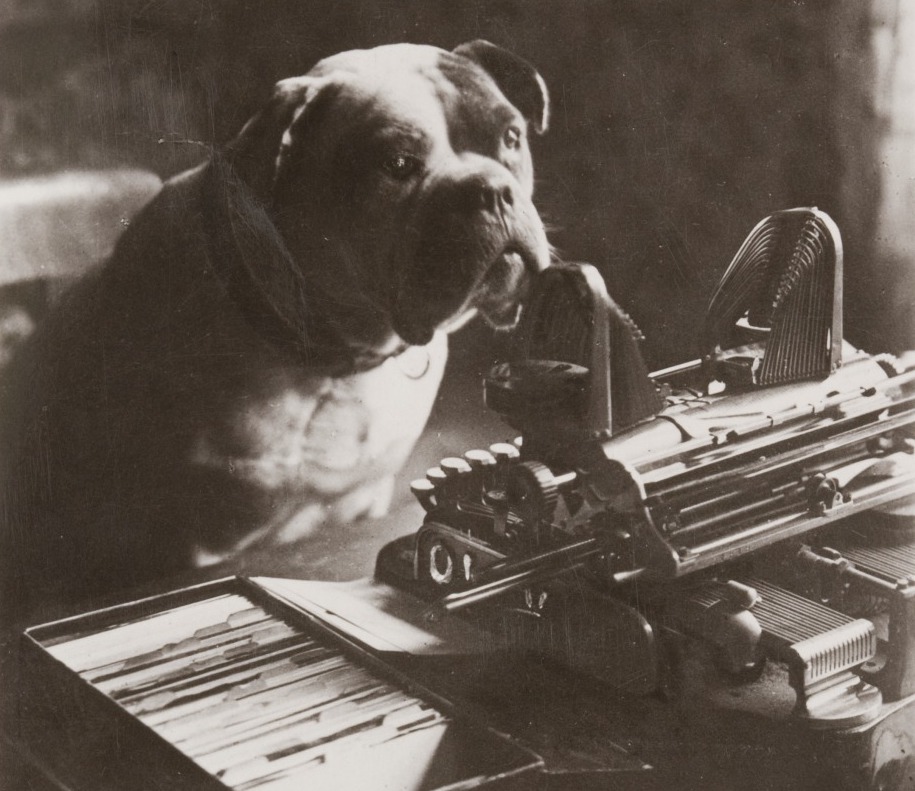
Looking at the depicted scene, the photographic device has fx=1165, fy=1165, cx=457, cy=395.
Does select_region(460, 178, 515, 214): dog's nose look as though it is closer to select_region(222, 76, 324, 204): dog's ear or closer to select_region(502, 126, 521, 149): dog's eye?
select_region(502, 126, 521, 149): dog's eye

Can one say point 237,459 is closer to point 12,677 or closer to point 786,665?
point 12,677

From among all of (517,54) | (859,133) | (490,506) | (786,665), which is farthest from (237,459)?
(859,133)

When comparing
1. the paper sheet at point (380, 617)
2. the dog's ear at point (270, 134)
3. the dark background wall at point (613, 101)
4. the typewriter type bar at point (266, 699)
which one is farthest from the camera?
the paper sheet at point (380, 617)

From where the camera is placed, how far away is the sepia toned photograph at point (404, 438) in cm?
216

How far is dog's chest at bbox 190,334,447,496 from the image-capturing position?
2441 mm

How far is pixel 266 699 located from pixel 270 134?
1088 millimetres

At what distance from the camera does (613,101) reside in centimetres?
266

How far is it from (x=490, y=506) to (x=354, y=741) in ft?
1.88

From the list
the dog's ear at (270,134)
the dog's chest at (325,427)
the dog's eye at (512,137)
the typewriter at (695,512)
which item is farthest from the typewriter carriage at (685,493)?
the dog's ear at (270,134)

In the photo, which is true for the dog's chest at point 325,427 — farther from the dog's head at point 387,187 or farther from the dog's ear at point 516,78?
the dog's ear at point 516,78

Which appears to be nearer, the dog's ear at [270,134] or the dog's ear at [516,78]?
the dog's ear at [270,134]

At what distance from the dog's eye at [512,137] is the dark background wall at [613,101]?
0.31 feet

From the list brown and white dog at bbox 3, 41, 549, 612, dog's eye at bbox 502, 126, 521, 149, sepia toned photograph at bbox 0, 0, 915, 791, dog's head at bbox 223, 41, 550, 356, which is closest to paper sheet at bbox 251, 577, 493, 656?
sepia toned photograph at bbox 0, 0, 915, 791

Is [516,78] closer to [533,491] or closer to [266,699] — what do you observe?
[533,491]
